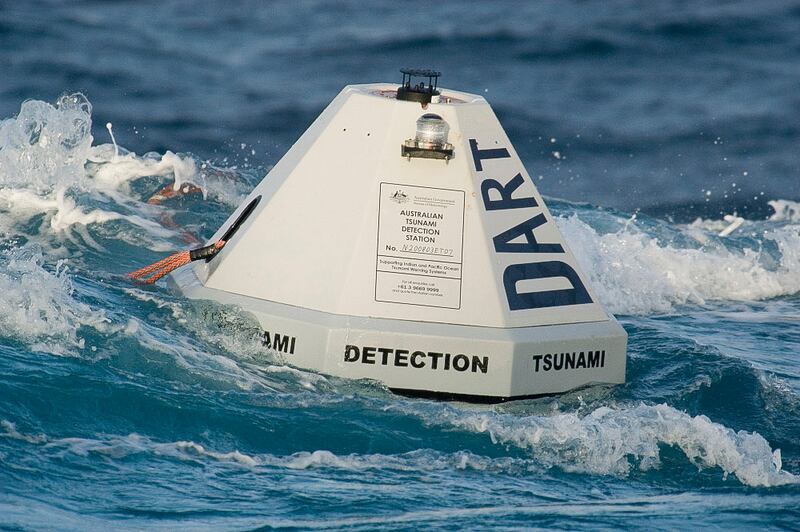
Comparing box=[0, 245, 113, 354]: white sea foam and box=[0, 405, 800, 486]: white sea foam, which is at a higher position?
box=[0, 245, 113, 354]: white sea foam

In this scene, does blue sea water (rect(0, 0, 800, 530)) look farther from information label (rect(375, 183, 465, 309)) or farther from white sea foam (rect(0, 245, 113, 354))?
information label (rect(375, 183, 465, 309))

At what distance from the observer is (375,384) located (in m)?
6.27

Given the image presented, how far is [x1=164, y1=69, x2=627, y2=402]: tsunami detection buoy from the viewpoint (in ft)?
20.6

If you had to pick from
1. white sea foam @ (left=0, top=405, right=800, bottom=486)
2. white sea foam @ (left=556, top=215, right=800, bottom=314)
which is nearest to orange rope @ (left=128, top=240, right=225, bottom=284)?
white sea foam @ (left=0, top=405, right=800, bottom=486)

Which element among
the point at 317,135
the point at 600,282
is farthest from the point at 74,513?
the point at 600,282

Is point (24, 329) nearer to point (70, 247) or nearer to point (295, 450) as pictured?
point (295, 450)

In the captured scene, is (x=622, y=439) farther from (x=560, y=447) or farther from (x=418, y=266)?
(x=418, y=266)

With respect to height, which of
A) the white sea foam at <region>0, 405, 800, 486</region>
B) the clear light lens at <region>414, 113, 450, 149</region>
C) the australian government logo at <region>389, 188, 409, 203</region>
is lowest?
the white sea foam at <region>0, 405, 800, 486</region>

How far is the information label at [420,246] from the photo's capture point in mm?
6371

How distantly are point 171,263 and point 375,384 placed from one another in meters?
1.47

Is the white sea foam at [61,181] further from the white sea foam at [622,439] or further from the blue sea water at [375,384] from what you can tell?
the white sea foam at [622,439]

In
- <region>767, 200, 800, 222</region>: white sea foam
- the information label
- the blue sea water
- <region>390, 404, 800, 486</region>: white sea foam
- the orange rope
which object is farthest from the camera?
<region>767, 200, 800, 222</region>: white sea foam

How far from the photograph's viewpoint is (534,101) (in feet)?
50.6

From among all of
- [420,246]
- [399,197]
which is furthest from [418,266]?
[399,197]
